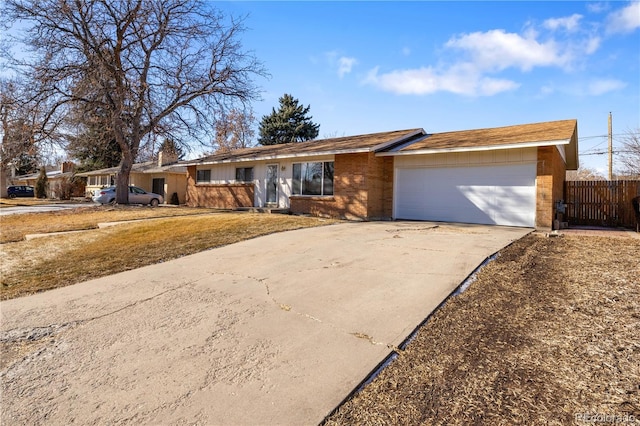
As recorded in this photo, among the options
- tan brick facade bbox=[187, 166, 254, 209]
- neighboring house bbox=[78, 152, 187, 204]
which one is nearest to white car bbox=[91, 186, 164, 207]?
neighboring house bbox=[78, 152, 187, 204]

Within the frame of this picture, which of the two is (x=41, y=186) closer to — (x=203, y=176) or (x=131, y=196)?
(x=131, y=196)

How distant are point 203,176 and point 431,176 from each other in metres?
13.6

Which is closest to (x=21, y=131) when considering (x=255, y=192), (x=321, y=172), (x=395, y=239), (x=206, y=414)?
(x=255, y=192)

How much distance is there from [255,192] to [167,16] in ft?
37.9

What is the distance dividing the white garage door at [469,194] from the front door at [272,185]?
5.84m

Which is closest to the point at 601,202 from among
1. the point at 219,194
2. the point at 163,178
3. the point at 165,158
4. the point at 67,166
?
the point at 219,194

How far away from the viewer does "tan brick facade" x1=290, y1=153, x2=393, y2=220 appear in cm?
1338

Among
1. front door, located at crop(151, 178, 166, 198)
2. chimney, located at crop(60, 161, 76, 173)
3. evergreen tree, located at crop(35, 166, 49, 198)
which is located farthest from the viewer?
chimney, located at crop(60, 161, 76, 173)

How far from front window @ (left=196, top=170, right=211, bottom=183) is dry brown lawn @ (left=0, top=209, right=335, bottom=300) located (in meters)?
8.33

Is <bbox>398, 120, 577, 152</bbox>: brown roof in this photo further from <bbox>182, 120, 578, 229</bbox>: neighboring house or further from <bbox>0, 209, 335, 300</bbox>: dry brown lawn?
<bbox>0, 209, 335, 300</bbox>: dry brown lawn

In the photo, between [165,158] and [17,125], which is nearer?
[17,125]

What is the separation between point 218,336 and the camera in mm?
3752

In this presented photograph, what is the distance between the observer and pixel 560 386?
257 centimetres

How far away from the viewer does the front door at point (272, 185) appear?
55.0 feet
